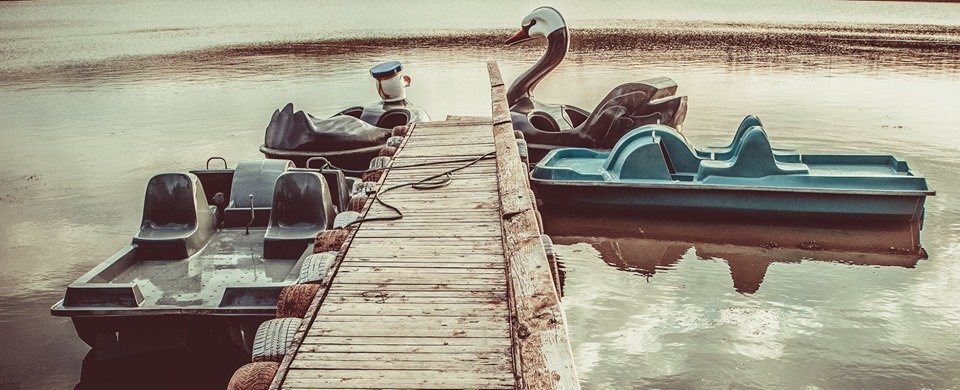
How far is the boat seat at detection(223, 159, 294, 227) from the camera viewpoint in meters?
10.9

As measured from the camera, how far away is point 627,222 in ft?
42.2

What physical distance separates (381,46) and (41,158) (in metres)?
28.2

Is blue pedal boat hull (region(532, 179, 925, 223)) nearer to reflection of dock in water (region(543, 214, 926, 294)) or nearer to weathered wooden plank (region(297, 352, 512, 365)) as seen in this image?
reflection of dock in water (region(543, 214, 926, 294))

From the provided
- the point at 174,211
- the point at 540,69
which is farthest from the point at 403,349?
the point at 540,69

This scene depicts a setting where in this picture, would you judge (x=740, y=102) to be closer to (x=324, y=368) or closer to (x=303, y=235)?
(x=303, y=235)

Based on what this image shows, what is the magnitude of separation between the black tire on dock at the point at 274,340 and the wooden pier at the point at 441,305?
14 cm

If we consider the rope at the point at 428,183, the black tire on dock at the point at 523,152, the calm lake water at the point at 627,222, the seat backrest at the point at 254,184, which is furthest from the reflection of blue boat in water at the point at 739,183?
the seat backrest at the point at 254,184

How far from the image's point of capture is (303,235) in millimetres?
9594

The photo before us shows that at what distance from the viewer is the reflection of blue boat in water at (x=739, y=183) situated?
1191cm

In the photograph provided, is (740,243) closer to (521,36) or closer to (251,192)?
(251,192)

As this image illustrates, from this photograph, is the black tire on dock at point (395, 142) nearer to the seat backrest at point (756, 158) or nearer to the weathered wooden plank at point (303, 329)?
the weathered wooden plank at point (303, 329)

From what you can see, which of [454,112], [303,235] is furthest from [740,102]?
[303,235]

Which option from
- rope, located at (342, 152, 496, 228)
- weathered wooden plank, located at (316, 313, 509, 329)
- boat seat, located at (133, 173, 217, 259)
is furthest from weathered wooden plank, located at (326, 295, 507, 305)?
boat seat, located at (133, 173, 217, 259)

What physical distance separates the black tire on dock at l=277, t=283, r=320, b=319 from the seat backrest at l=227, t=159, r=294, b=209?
5381 millimetres
